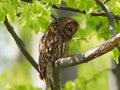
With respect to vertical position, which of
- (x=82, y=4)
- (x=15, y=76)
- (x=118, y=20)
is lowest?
(x=15, y=76)

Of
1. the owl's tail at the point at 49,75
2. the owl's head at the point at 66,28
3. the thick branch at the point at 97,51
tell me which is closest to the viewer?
the thick branch at the point at 97,51

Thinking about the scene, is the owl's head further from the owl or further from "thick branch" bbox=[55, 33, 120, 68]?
"thick branch" bbox=[55, 33, 120, 68]

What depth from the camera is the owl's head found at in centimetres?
364

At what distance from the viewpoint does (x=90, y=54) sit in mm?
3174

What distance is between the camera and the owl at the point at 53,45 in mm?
3559

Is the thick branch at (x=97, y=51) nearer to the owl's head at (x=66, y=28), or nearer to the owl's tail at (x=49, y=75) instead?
the owl's tail at (x=49, y=75)

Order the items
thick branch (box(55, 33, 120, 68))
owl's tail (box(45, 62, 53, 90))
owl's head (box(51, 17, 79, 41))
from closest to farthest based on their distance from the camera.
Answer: thick branch (box(55, 33, 120, 68)), owl's tail (box(45, 62, 53, 90)), owl's head (box(51, 17, 79, 41))

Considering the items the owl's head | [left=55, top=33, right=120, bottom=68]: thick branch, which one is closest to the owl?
the owl's head

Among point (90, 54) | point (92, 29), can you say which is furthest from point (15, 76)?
point (90, 54)

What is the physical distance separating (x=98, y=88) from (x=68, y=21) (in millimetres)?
7854

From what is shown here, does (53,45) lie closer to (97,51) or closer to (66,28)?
(66,28)

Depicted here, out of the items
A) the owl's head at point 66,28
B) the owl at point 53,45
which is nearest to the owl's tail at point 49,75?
the owl at point 53,45

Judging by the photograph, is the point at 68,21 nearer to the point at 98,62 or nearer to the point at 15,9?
the point at 15,9

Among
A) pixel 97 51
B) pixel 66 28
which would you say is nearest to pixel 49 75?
pixel 66 28
